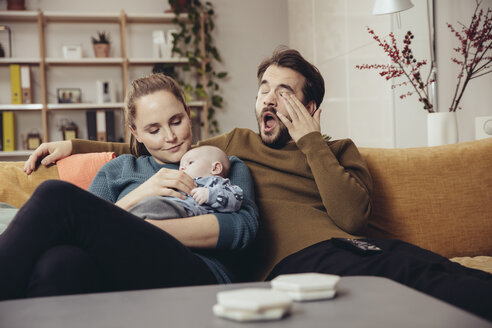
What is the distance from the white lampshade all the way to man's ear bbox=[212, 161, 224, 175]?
1.48 m

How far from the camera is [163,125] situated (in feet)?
4.87

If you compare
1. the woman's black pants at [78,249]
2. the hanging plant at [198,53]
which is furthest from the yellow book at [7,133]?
the woman's black pants at [78,249]

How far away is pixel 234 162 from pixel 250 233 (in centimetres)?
32

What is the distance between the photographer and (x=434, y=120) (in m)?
2.19

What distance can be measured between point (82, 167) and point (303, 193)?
0.74 metres

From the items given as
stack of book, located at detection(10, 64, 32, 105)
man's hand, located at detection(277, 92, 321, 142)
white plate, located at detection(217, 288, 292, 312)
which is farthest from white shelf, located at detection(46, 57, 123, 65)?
white plate, located at detection(217, 288, 292, 312)

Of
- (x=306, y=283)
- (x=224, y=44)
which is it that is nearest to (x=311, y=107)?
(x=306, y=283)

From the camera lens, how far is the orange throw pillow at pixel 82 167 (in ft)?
5.32

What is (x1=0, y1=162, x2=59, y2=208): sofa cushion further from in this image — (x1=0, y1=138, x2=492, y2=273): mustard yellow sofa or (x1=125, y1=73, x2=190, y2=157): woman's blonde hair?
(x1=125, y1=73, x2=190, y2=157): woman's blonde hair

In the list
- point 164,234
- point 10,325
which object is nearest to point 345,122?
point 164,234

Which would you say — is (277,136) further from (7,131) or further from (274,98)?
(7,131)

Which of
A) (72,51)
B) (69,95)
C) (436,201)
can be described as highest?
(72,51)

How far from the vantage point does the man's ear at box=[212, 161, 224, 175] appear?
4.58ft

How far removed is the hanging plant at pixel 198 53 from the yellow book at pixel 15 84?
4.64 feet
